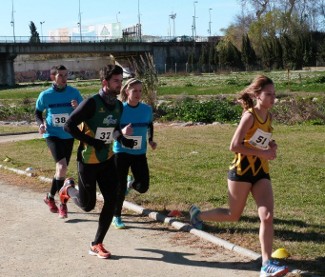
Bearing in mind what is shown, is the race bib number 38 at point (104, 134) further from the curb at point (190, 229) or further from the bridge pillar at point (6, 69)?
the bridge pillar at point (6, 69)

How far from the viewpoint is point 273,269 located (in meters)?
5.56

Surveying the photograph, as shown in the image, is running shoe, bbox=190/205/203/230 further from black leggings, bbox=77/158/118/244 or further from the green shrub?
the green shrub

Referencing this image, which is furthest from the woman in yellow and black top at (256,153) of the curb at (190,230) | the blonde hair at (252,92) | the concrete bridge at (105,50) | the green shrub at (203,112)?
the concrete bridge at (105,50)

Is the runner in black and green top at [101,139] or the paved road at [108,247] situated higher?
the runner in black and green top at [101,139]

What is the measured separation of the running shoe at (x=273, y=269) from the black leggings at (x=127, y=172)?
103 inches

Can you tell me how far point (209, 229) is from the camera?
7.61 m

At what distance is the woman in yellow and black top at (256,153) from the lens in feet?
19.1

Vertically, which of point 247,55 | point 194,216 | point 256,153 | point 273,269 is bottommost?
point 273,269

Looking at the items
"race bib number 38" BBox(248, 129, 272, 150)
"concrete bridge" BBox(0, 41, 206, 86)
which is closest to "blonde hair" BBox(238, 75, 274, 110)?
"race bib number 38" BBox(248, 129, 272, 150)

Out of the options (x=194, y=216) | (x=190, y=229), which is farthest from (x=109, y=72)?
(x=190, y=229)

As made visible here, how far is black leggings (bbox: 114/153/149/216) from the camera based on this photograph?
25.7ft

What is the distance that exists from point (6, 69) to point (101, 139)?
268ft

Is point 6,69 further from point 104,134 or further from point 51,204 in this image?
point 104,134

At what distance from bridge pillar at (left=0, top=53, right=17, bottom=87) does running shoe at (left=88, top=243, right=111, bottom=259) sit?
81.4 metres
